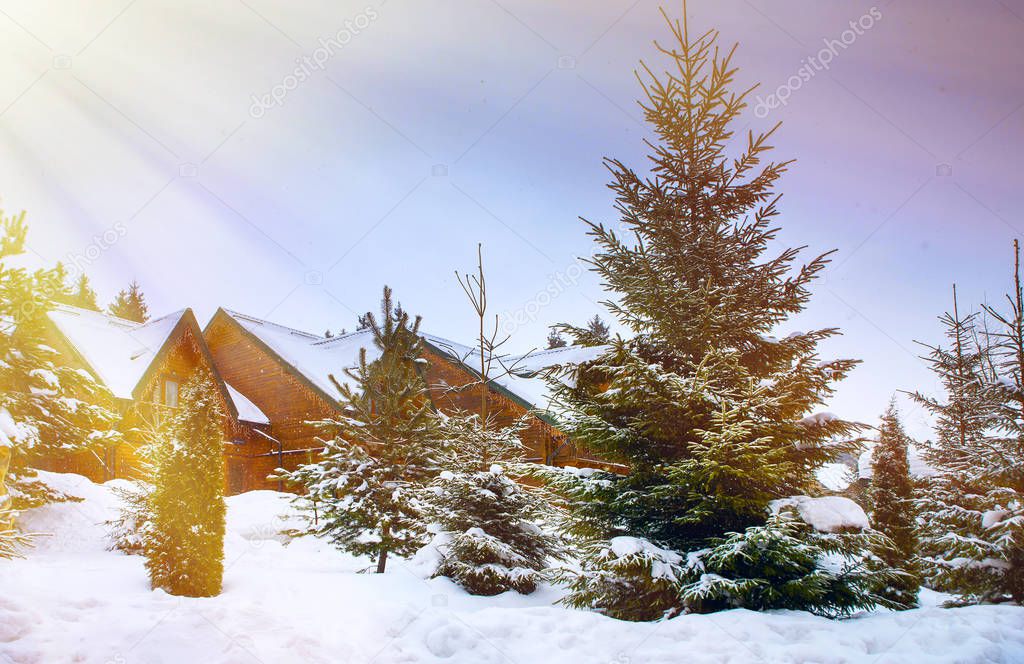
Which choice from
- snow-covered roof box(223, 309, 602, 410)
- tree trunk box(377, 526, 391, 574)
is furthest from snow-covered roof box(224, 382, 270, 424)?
tree trunk box(377, 526, 391, 574)

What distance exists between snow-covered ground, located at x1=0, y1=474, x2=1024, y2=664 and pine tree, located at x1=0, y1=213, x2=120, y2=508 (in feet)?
16.3

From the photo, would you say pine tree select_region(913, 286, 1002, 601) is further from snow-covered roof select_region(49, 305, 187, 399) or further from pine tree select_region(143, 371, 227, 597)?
snow-covered roof select_region(49, 305, 187, 399)

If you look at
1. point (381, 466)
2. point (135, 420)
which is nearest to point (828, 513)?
point (381, 466)

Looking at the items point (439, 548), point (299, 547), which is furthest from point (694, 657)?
point (299, 547)

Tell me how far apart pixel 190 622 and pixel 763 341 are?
7.37 metres

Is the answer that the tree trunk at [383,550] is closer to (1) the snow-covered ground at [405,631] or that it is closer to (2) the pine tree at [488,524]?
(2) the pine tree at [488,524]

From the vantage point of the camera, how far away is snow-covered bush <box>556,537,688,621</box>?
607 centimetres

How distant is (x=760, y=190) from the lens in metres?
8.22

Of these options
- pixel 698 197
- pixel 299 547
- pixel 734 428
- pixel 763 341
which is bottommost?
pixel 299 547

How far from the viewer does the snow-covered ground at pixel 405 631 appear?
15.3 ft

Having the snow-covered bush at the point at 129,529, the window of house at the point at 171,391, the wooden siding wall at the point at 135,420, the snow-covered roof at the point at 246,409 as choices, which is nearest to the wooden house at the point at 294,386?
the snow-covered roof at the point at 246,409

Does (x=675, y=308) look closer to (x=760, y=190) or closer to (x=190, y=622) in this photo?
(x=760, y=190)

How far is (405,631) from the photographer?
5.89m

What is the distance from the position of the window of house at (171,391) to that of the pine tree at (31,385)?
352 inches
